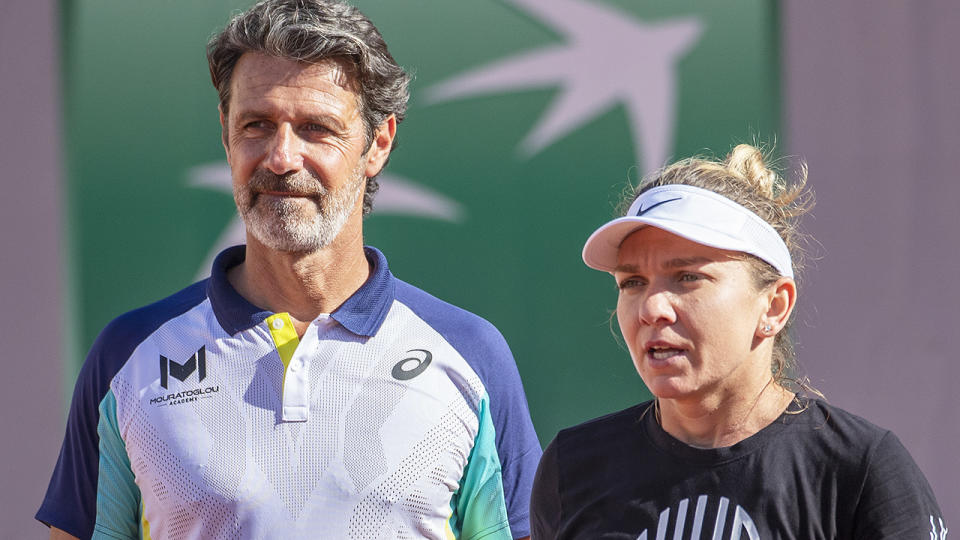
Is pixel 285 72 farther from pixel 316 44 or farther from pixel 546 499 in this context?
pixel 546 499

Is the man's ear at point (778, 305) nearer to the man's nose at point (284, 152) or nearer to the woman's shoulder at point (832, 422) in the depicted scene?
the woman's shoulder at point (832, 422)

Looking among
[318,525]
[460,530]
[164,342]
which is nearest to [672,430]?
[460,530]

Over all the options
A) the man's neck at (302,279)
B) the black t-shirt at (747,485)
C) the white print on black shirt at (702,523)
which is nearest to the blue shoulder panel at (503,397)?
the man's neck at (302,279)

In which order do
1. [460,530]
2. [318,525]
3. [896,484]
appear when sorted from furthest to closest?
[460,530], [318,525], [896,484]

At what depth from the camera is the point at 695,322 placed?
5.63 feet

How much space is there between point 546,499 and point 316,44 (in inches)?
39.9

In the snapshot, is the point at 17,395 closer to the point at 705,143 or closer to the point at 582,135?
the point at 582,135

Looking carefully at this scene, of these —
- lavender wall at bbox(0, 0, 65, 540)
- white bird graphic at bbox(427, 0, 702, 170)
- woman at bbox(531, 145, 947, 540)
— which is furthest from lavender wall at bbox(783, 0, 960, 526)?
lavender wall at bbox(0, 0, 65, 540)

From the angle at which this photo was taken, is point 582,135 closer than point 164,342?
No

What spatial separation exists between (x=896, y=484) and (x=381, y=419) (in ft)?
3.11

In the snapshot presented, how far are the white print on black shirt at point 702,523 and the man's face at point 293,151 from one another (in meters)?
0.89

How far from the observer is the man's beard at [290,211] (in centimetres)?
210

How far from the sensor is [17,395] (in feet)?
12.5

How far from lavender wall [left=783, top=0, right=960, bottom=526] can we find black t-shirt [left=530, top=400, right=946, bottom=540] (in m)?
2.25
